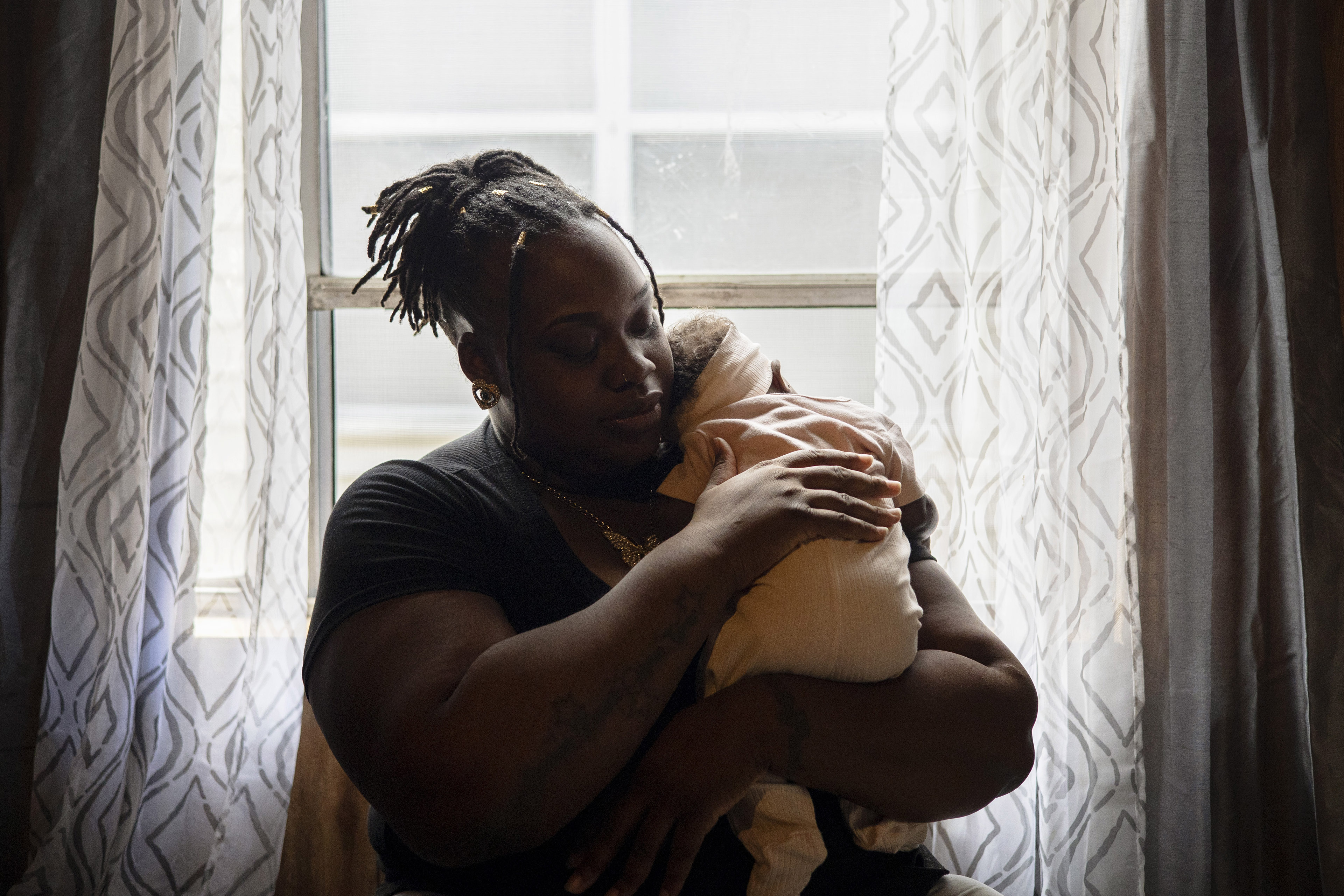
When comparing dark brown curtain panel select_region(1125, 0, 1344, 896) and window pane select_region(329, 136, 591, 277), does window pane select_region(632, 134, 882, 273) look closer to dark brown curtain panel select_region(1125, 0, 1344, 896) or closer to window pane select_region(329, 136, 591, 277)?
window pane select_region(329, 136, 591, 277)

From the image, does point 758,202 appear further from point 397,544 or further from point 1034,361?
point 397,544

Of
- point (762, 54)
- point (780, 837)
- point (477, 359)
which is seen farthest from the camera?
A: point (762, 54)

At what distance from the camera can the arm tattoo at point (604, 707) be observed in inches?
34.4

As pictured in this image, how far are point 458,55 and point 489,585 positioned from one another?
4.71 feet

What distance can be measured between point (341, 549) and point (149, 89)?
3.87ft

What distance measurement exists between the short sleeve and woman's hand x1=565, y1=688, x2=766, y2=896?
0.98 ft

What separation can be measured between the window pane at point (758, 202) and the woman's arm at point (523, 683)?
1118mm

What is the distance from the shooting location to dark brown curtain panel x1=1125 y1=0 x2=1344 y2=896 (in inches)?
62.5

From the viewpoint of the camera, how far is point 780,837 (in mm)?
978

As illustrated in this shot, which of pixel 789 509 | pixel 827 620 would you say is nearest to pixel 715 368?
pixel 789 509

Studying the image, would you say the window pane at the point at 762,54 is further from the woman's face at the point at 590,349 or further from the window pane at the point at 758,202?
the woman's face at the point at 590,349

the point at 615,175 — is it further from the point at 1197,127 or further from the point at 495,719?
the point at 495,719

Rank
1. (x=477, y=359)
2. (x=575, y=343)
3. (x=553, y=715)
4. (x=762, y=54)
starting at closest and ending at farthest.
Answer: (x=553, y=715) < (x=575, y=343) < (x=477, y=359) < (x=762, y=54)

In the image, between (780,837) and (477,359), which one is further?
(477,359)
